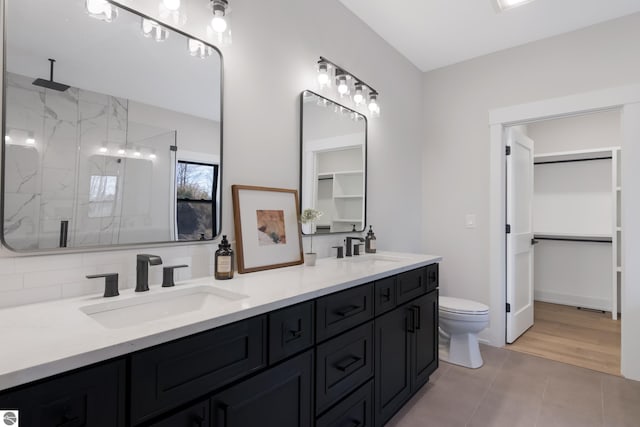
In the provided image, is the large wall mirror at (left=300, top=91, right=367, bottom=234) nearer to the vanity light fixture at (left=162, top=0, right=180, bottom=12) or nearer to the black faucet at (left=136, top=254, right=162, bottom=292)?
the vanity light fixture at (left=162, top=0, right=180, bottom=12)

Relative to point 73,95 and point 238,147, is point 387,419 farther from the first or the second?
point 73,95

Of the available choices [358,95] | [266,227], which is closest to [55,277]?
[266,227]

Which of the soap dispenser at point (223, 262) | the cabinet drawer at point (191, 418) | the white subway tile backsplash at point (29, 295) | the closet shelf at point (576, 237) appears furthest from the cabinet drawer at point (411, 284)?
the closet shelf at point (576, 237)

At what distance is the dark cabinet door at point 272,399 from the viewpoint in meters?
1.01

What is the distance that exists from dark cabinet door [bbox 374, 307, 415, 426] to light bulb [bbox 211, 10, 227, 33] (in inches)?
62.9

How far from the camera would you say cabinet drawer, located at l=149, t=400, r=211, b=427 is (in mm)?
875

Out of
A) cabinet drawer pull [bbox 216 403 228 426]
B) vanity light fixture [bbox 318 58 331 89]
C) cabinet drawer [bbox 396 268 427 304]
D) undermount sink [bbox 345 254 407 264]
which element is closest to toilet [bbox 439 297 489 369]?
cabinet drawer [bbox 396 268 427 304]

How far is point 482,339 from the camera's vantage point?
316 centimetres

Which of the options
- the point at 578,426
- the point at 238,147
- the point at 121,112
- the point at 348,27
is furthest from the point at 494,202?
the point at 121,112

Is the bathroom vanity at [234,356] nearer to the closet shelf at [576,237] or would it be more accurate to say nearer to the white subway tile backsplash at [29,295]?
the white subway tile backsplash at [29,295]

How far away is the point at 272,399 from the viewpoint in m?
1.15

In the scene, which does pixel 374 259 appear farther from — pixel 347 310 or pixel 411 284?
pixel 347 310

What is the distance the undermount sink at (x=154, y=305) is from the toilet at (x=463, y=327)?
198 centimetres

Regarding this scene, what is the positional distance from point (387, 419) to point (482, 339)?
1.77 meters
